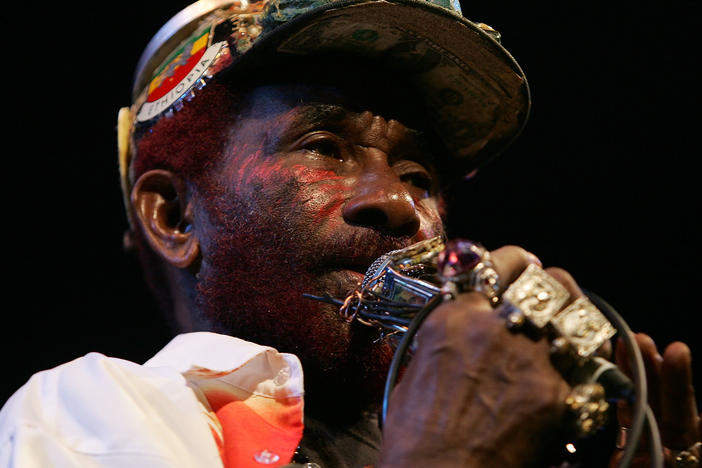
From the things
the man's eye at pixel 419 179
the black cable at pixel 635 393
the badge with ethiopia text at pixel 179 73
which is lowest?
the man's eye at pixel 419 179

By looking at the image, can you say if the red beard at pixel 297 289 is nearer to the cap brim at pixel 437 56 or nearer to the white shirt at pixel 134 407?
the white shirt at pixel 134 407

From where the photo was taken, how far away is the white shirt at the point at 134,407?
109cm

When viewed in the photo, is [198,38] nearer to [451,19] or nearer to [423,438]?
[451,19]

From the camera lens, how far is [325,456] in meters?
1.59

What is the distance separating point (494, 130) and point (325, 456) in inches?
43.6

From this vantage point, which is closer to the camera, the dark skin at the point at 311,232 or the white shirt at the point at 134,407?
the white shirt at the point at 134,407

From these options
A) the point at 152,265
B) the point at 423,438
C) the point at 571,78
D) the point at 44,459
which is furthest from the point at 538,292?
the point at 571,78

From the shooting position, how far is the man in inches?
37.8

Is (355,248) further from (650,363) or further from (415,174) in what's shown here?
(650,363)

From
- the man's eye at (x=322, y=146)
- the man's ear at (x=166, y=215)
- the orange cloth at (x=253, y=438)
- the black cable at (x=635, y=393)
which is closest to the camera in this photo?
the black cable at (x=635, y=393)

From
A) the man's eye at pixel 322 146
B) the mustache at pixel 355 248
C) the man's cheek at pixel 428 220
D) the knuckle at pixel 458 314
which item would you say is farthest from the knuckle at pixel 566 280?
the man's eye at pixel 322 146

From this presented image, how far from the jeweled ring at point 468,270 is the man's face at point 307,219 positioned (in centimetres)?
56

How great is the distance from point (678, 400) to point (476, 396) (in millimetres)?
606

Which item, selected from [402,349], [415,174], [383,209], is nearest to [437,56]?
[415,174]
